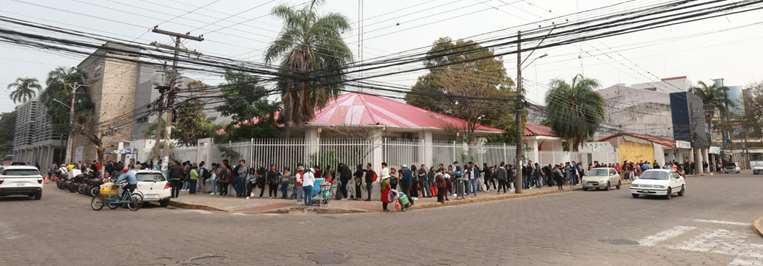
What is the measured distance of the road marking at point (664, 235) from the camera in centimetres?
804

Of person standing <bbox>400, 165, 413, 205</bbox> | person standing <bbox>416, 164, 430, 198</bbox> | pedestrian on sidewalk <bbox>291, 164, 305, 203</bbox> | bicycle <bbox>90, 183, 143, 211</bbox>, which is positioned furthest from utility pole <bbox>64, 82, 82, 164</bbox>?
person standing <bbox>400, 165, 413, 205</bbox>

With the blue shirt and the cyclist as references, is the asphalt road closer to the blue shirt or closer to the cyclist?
the cyclist

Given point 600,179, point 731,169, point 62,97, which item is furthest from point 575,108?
point 62,97

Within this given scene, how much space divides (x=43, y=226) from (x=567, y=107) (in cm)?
3284

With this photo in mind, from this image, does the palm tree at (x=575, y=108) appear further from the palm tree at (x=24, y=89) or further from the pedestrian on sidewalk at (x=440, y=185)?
the palm tree at (x=24, y=89)

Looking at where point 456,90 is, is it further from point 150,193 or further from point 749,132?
point 749,132

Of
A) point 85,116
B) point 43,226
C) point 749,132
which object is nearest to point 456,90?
point 43,226

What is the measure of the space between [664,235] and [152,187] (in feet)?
50.0

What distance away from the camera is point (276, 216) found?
13.0 m

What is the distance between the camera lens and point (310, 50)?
61.7 ft

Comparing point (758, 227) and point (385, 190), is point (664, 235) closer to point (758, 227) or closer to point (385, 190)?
point (758, 227)

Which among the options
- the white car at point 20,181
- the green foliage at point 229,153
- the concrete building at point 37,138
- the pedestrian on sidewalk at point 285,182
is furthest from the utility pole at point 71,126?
the pedestrian on sidewalk at point 285,182

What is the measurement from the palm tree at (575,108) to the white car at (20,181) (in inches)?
1245

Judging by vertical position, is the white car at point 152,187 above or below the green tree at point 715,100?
below
